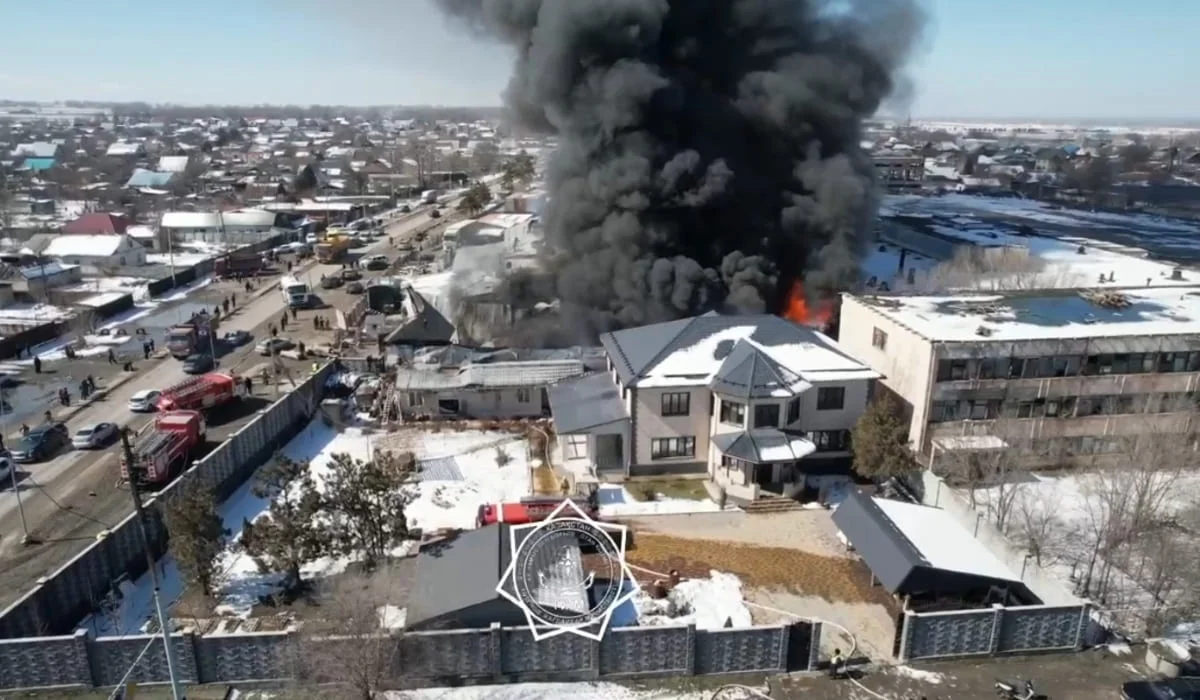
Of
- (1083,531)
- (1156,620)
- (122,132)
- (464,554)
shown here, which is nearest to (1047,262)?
(1083,531)

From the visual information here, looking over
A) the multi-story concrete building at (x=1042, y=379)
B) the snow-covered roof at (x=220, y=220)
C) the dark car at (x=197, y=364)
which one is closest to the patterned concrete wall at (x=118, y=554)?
the dark car at (x=197, y=364)

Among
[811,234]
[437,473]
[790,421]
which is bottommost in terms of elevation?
[437,473]

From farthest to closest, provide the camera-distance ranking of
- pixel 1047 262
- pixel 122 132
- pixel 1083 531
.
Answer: pixel 122 132 < pixel 1047 262 < pixel 1083 531

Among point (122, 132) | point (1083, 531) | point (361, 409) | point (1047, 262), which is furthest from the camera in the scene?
point (122, 132)

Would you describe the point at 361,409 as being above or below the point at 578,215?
below

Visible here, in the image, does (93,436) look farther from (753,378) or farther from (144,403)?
(753,378)

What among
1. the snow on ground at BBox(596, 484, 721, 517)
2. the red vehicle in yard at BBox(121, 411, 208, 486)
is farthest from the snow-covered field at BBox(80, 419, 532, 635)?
the snow on ground at BBox(596, 484, 721, 517)

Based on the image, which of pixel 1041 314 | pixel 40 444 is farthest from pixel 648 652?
pixel 40 444

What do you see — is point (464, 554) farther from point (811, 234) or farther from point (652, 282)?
point (811, 234)
